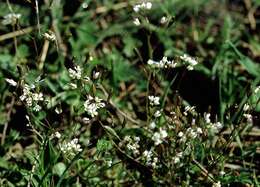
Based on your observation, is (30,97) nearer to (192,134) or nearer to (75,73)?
(75,73)

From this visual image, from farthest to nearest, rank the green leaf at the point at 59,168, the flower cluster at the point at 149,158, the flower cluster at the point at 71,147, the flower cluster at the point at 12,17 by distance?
the green leaf at the point at 59,168 → the flower cluster at the point at 12,17 → the flower cluster at the point at 149,158 → the flower cluster at the point at 71,147

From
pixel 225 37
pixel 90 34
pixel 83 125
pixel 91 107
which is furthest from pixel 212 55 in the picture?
pixel 91 107

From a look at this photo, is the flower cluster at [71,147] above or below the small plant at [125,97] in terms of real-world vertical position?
below

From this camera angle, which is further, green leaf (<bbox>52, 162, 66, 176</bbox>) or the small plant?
green leaf (<bbox>52, 162, 66, 176</bbox>)

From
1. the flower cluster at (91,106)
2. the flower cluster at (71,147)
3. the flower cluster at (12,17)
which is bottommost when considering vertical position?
the flower cluster at (71,147)

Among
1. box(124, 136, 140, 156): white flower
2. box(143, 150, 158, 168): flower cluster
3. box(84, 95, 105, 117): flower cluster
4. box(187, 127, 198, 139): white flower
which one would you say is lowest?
box(143, 150, 158, 168): flower cluster

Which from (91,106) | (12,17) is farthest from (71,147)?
(12,17)

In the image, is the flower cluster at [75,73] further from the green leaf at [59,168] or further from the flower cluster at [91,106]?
the green leaf at [59,168]

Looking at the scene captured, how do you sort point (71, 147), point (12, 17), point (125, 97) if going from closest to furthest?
point (71, 147), point (12, 17), point (125, 97)

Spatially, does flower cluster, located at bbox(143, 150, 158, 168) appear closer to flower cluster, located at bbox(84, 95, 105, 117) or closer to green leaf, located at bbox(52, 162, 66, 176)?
flower cluster, located at bbox(84, 95, 105, 117)

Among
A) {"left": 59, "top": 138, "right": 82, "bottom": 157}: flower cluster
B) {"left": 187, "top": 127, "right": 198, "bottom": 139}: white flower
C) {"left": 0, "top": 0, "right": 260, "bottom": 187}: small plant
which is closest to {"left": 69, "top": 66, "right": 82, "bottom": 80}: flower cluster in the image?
{"left": 0, "top": 0, "right": 260, "bottom": 187}: small plant

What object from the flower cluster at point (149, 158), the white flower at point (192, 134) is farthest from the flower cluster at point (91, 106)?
the white flower at point (192, 134)
